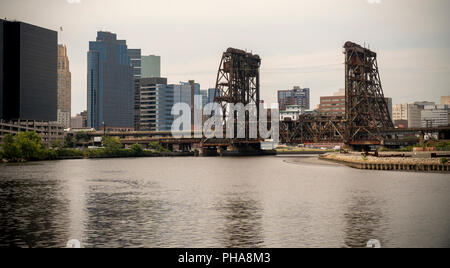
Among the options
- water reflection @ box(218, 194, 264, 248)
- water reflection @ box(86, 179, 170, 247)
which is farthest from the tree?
water reflection @ box(218, 194, 264, 248)

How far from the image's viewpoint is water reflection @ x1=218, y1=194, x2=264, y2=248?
116 ft

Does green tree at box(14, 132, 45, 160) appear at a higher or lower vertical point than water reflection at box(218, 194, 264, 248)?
higher

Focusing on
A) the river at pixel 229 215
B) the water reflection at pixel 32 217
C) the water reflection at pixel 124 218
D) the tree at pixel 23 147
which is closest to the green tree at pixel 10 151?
the tree at pixel 23 147

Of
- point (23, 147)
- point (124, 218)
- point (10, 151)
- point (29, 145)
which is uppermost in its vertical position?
point (29, 145)

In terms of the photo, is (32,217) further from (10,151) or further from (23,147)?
(23,147)

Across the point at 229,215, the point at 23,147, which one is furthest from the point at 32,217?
the point at 23,147

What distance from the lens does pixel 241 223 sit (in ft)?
140

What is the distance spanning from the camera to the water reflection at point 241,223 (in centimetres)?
3529

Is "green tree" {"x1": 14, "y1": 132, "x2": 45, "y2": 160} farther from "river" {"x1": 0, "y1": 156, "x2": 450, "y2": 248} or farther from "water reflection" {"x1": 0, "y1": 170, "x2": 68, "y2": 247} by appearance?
"water reflection" {"x1": 0, "y1": 170, "x2": 68, "y2": 247}

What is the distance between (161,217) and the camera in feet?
151

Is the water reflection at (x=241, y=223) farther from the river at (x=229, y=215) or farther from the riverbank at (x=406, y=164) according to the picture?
the riverbank at (x=406, y=164)
